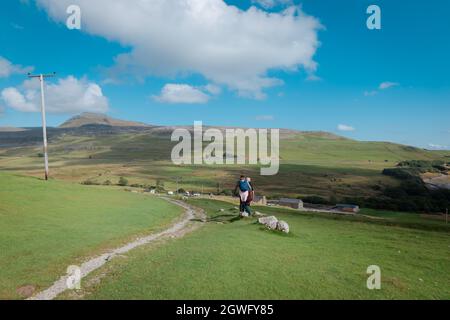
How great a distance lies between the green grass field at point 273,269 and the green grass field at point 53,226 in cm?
294

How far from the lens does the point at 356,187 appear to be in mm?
191000

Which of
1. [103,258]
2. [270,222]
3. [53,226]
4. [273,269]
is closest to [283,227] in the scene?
[270,222]

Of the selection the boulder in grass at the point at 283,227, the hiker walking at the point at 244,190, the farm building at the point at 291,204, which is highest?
the hiker walking at the point at 244,190

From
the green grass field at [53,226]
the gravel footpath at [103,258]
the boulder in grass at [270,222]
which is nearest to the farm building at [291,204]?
the green grass field at [53,226]

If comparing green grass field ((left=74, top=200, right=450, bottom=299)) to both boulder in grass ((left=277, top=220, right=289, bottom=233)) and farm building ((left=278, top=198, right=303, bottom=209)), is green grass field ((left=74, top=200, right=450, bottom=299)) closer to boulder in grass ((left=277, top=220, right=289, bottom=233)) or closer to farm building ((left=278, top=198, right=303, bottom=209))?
boulder in grass ((left=277, top=220, right=289, bottom=233))

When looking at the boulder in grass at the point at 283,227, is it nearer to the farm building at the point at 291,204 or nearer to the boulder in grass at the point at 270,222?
the boulder in grass at the point at 270,222

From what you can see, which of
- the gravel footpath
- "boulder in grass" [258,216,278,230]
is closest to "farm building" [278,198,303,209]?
Result: the gravel footpath

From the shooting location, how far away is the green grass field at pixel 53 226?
686 inches

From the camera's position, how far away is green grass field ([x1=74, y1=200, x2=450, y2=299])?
15070 mm

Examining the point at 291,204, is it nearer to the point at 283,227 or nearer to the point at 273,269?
the point at 283,227

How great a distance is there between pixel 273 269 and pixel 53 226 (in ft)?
61.4

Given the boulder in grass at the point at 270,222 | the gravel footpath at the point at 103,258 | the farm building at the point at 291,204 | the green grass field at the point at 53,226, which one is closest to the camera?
the gravel footpath at the point at 103,258
